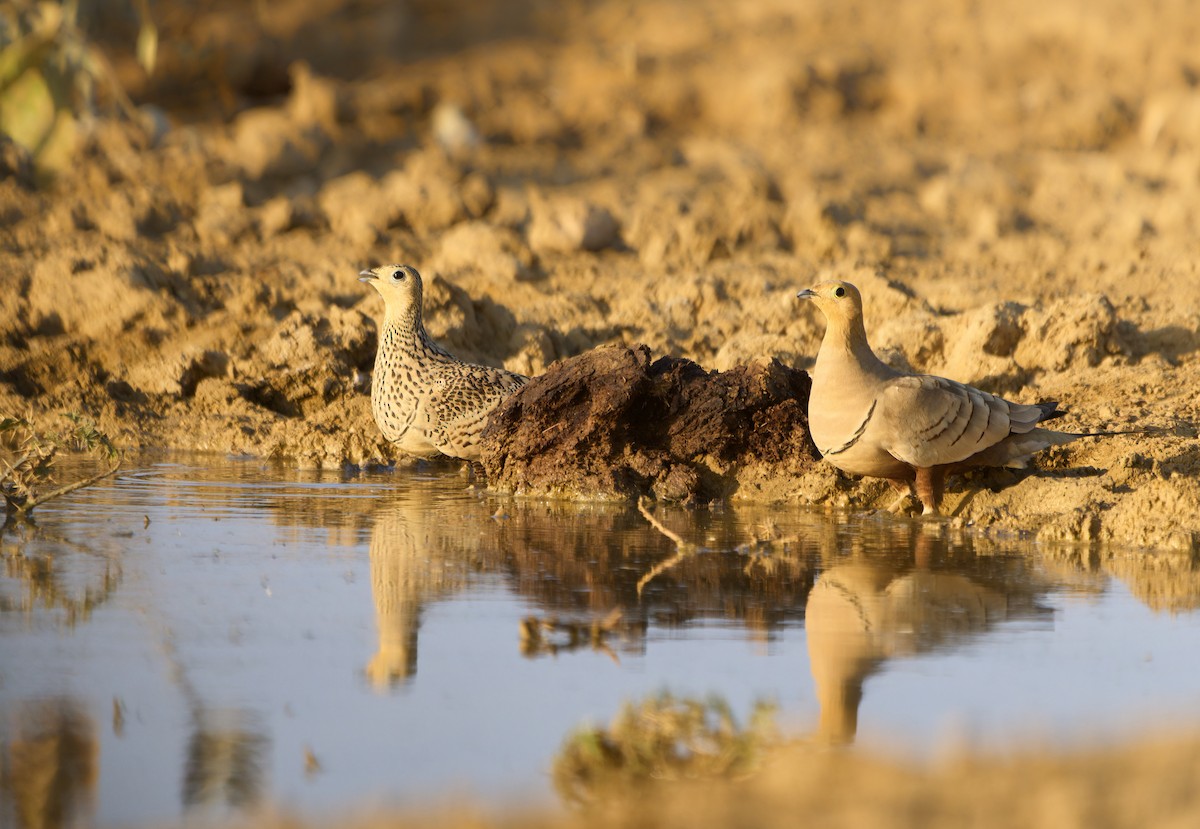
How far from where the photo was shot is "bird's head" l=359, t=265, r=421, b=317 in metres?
9.65

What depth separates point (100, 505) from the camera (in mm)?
7824

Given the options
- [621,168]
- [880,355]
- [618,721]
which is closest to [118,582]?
[618,721]

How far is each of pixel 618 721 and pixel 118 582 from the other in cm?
257

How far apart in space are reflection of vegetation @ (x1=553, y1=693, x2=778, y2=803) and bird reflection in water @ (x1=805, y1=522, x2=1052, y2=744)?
25 cm

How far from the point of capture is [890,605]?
18.8 ft

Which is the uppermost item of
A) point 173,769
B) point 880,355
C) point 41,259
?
point 41,259

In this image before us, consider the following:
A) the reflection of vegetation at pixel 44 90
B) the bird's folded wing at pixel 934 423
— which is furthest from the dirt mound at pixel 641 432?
the reflection of vegetation at pixel 44 90

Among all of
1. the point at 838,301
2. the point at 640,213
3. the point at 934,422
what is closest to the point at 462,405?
the point at 838,301

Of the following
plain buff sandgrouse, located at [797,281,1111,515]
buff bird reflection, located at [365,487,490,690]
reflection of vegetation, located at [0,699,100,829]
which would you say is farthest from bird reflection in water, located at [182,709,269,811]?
plain buff sandgrouse, located at [797,281,1111,515]

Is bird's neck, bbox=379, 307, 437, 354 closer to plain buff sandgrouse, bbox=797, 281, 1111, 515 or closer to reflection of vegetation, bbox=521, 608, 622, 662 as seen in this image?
plain buff sandgrouse, bbox=797, 281, 1111, 515

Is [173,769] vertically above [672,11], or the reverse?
[672,11]

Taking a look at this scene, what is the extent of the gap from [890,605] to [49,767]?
3.07 metres

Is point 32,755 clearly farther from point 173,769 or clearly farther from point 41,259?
point 41,259

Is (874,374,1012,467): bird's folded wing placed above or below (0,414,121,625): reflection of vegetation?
above
